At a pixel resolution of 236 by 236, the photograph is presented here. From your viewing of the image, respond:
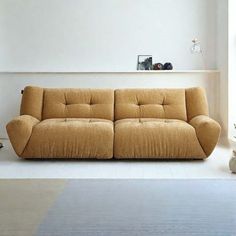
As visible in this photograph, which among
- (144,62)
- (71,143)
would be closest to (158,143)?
(71,143)

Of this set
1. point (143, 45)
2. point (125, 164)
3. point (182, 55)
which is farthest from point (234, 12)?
point (125, 164)

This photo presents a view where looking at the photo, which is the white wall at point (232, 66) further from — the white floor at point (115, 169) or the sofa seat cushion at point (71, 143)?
the sofa seat cushion at point (71, 143)

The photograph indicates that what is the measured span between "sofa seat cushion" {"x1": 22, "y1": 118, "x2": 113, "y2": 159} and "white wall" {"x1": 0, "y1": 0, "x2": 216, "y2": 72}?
57.6 inches

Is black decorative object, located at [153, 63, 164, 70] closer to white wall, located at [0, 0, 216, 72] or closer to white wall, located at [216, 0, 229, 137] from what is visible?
white wall, located at [0, 0, 216, 72]

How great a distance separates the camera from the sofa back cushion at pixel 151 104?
4.05m

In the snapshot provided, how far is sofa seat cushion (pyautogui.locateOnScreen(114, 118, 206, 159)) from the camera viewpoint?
3438 millimetres

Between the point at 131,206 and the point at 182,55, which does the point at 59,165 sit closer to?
the point at 131,206

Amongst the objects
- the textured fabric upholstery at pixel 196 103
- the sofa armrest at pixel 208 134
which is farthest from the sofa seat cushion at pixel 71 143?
the textured fabric upholstery at pixel 196 103

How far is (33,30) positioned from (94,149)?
222 cm

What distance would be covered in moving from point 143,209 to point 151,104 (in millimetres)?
2161

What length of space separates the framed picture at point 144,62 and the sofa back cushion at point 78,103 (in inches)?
27.5

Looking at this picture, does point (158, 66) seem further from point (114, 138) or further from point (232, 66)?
point (114, 138)

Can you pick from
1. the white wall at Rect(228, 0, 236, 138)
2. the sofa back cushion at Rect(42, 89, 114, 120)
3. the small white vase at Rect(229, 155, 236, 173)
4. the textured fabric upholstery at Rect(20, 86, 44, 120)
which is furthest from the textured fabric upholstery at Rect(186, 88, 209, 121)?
the textured fabric upholstery at Rect(20, 86, 44, 120)

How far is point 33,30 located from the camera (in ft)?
15.5
